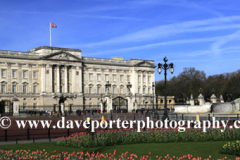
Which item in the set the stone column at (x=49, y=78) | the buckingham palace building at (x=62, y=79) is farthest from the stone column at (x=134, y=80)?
the stone column at (x=49, y=78)

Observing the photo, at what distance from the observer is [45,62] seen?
92062mm

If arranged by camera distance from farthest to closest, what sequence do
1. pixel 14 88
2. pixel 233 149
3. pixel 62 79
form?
pixel 62 79 < pixel 14 88 < pixel 233 149

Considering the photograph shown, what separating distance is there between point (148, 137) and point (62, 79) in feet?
257

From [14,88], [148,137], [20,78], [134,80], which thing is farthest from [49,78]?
[148,137]

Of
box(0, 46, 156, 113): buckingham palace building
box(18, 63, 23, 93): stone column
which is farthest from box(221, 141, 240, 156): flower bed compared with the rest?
box(18, 63, 23, 93): stone column

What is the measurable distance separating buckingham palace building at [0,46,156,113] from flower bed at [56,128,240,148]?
5687 centimetres

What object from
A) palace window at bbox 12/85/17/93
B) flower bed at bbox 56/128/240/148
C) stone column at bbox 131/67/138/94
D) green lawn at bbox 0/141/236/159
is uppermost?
stone column at bbox 131/67/138/94

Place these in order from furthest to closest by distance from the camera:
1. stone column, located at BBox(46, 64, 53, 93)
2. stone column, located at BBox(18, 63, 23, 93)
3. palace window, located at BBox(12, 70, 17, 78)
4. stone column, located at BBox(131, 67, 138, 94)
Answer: stone column, located at BBox(131, 67, 138, 94)
stone column, located at BBox(46, 64, 53, 93)
stone column, located at BBox(18, 63, 23, 93)
palace window, located at BBox(12, 70, 17, 78)

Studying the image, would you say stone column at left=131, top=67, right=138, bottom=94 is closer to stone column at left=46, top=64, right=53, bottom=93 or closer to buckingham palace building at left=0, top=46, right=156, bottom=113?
buckingham palace building at left=0, top=46, right=156, bottom=113

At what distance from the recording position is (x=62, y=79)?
96625mm

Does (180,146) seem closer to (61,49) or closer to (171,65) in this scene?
(171,65)

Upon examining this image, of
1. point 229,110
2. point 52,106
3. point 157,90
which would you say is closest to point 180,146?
point 229,110

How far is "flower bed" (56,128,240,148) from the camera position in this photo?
760 inches

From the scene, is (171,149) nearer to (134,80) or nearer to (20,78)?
(20,78)
